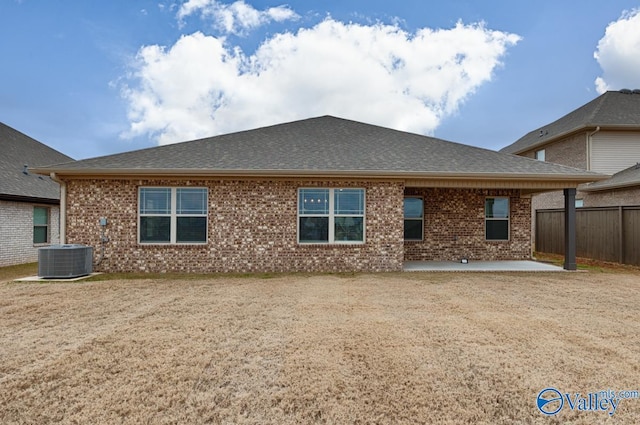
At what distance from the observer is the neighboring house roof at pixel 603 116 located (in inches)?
592

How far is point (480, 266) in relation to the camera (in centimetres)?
1048

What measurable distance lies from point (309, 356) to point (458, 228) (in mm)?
9454

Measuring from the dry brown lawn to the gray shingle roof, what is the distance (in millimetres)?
3438

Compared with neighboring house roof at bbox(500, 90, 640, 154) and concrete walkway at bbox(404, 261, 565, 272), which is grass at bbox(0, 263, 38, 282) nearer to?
concrete walkway at bbox(404, 261, 565, 272)

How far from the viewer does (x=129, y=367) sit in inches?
133

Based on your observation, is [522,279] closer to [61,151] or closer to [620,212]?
[620,212]

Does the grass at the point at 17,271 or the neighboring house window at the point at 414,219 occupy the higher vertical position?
the neighboring house window at the point at 414,219

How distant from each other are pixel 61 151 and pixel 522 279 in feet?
71.1

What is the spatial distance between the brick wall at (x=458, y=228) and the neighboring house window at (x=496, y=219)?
153mm

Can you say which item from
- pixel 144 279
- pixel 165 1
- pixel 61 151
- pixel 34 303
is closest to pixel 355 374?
pixel 34 303

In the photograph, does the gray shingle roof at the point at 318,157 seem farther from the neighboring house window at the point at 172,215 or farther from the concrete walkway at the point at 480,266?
the concrete walkway at the point at 480,266

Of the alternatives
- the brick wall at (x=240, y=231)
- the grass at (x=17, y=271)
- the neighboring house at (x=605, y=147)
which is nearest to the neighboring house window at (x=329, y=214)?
the brick wall at (x=240, y=231)

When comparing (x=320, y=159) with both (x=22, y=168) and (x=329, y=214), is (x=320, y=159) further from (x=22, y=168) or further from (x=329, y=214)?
(x=22, y=168)

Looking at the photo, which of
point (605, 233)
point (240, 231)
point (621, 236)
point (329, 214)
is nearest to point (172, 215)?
point (240, 231)
